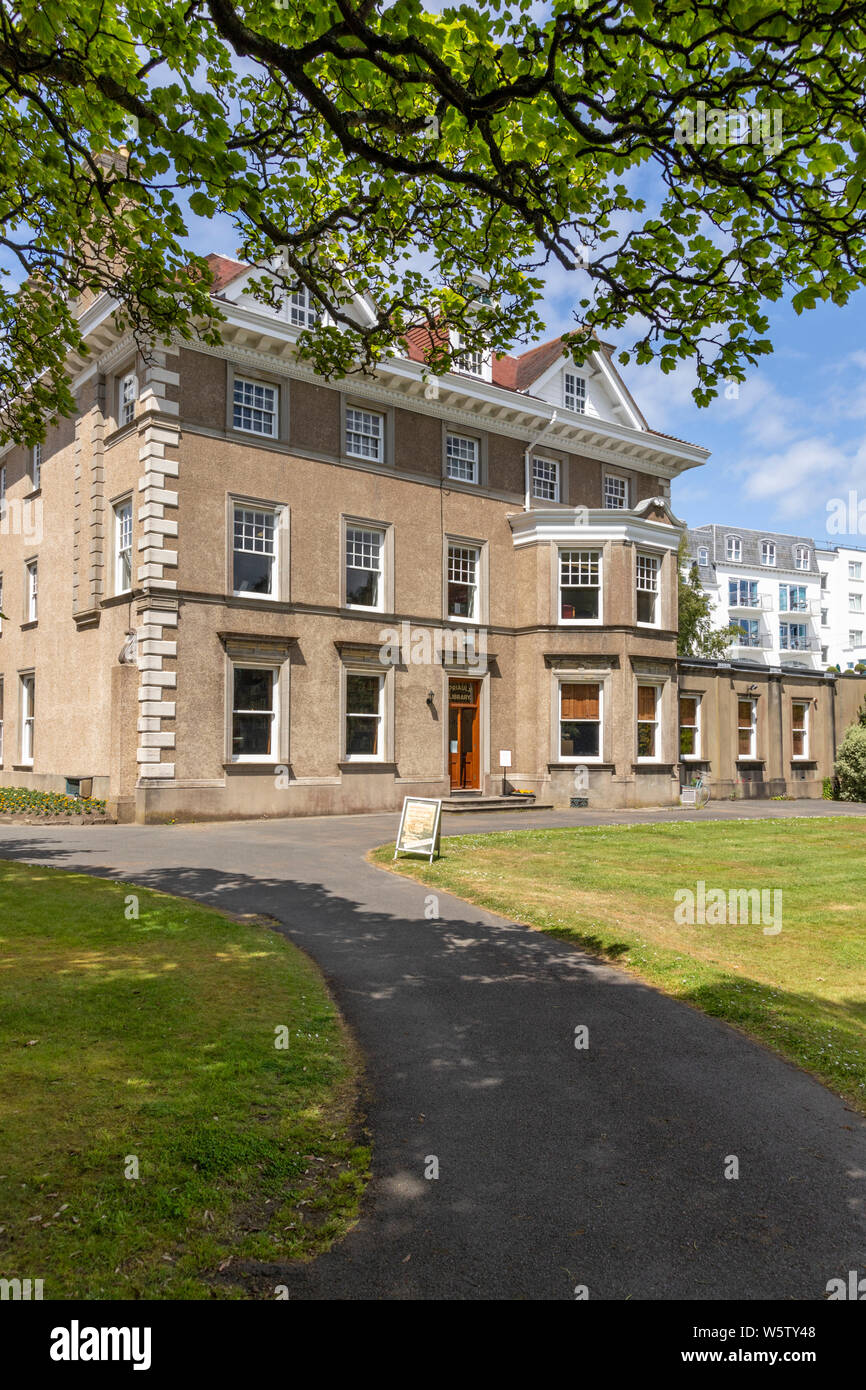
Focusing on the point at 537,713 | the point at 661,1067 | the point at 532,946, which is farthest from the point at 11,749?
the point at 661,1067

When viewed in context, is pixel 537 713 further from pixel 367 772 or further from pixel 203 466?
pixel 203 466

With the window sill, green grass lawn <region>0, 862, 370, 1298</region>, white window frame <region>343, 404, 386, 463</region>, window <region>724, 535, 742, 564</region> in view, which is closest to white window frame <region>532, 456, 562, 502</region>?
white window frame <region>343, 404, 386, 463</region>

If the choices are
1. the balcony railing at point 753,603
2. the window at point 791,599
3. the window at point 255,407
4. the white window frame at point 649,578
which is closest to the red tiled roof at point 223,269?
the window at point 255,407

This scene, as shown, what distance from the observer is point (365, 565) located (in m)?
25.8

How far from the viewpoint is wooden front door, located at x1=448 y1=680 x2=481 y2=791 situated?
27719 millimetres

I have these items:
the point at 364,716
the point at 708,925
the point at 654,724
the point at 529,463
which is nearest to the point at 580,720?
the point at 654,724

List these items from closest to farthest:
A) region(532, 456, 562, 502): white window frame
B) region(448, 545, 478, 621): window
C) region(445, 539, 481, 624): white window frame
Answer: region(445, 539, 481, 624): white window frame → region(448, 545, 478, 621): window → region(532, 456, 562, 502): white window frame

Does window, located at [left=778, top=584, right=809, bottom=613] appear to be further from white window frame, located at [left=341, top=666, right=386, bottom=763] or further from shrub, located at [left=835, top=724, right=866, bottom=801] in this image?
white window frame, located at [left=341, top=666, right=386, bottom=763]

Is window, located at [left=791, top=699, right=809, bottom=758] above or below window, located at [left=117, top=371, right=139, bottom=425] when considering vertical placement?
below

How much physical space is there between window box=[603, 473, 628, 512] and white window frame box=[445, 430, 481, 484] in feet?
19.3

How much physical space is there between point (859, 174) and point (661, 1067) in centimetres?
651

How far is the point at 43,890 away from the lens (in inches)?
428

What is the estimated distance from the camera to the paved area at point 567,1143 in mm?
3527

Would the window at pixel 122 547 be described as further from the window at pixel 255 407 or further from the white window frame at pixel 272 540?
the window at pixel 255 407
